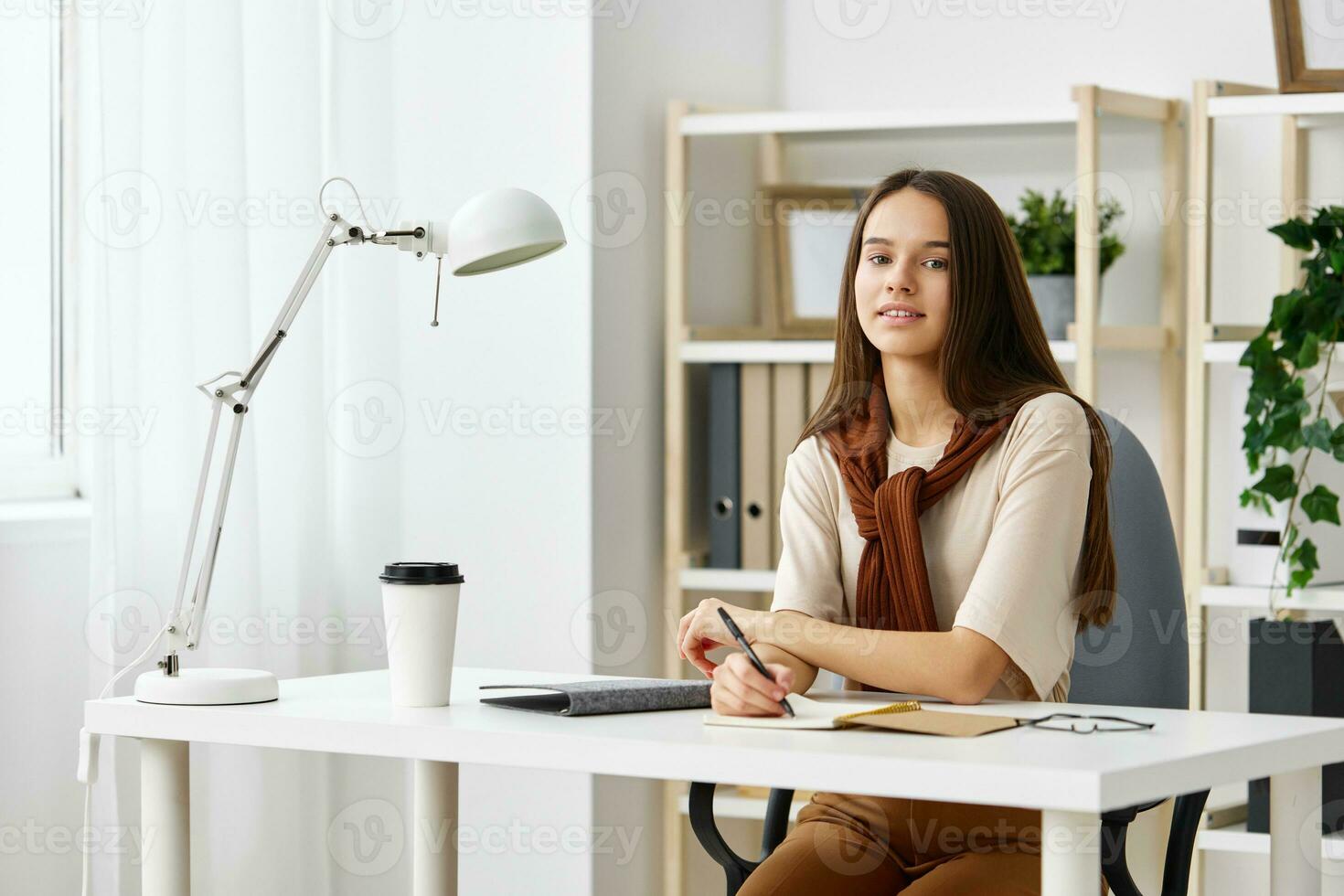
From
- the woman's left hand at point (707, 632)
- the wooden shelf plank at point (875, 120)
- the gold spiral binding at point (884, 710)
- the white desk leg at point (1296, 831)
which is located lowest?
the white desk leg at point (1296, 831)

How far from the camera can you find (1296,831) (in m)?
1.54

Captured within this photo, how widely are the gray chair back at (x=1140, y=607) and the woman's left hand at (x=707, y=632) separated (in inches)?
16.6

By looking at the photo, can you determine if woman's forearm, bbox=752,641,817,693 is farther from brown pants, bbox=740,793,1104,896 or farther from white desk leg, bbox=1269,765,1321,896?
white desk leg, bbox=1269,765,1321,896

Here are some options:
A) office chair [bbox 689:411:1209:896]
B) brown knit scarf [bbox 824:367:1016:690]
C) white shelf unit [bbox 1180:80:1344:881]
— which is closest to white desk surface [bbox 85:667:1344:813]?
brown knit scarf [bbox 824:367:1016:690]

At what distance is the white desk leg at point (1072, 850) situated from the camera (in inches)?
49.9

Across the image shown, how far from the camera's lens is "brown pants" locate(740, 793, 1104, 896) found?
63.1 inches

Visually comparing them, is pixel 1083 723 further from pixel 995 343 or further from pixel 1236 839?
pixel 1236 839

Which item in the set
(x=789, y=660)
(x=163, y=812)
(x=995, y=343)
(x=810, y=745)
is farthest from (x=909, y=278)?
(x=163, y=812)

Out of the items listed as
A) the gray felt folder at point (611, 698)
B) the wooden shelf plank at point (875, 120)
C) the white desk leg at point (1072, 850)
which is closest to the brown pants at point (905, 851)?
the gray felt folder at point (611, 698)

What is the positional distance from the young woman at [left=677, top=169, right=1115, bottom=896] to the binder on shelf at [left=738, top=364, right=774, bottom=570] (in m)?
0.98

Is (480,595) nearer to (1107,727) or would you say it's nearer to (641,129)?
(641,129)

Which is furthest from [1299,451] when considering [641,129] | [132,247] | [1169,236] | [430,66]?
[132,247]

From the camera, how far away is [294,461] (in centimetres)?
275

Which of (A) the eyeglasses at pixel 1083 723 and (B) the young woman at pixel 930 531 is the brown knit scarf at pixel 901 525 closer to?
(B) the young woman at pixel 930 531
